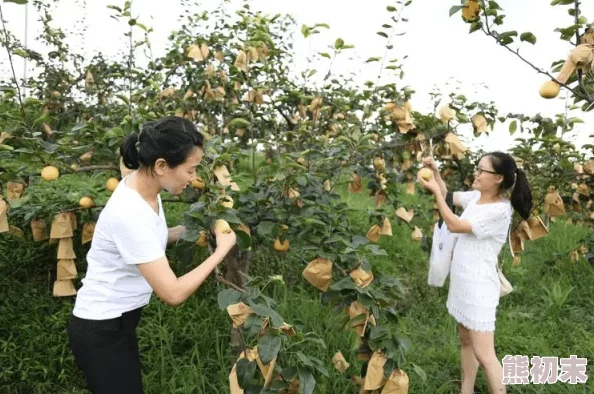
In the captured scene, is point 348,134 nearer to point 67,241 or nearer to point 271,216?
point 271,216

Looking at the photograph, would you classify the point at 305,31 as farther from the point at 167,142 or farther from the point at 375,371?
the point at 375,371

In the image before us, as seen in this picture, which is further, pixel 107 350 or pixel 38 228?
pixel 38 228

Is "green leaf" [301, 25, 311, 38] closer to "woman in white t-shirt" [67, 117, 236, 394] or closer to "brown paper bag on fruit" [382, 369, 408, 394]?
"woman in white t-shirt" [67, 117, 236, 394]

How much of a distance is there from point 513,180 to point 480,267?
381mm

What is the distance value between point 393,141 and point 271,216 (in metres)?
0.76

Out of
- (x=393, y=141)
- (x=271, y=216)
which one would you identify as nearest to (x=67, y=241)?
(x=271, y=216)

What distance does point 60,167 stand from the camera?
2.04m

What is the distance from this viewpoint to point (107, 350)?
1.52 metres

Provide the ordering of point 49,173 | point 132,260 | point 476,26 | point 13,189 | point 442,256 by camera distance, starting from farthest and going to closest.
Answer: point 442,256 < point 13,189 < point 49,173 < point 476,26 < point 132,260

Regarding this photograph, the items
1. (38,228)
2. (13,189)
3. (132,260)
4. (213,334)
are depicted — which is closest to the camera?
(132,260)

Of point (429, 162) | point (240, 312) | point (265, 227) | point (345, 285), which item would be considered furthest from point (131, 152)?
point (429, 162)

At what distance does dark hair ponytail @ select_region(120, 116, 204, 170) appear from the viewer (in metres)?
1.39

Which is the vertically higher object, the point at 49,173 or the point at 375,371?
the point at 49,173

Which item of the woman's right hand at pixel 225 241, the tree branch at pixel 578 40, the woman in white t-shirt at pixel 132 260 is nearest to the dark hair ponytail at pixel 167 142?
the woman in white t-shirt at pixel 132 260
